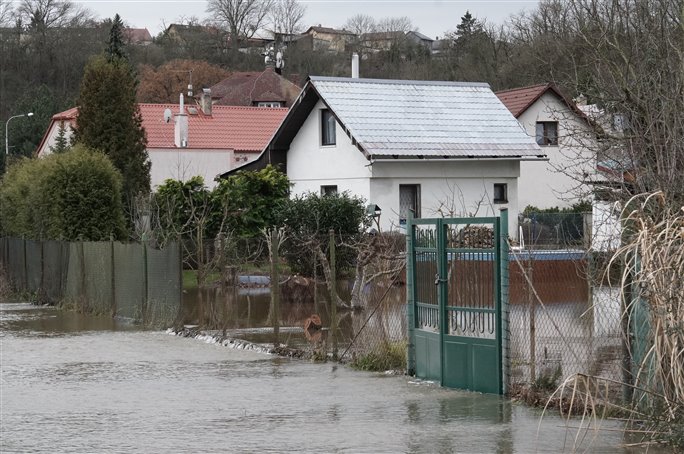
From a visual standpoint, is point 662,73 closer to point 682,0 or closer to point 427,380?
point 682,0

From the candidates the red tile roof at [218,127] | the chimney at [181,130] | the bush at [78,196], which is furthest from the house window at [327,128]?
the chimney at [181,130]

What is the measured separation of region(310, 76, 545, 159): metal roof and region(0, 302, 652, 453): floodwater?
19674 millimetres

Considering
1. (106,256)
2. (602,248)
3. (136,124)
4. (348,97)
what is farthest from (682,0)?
(136,124)

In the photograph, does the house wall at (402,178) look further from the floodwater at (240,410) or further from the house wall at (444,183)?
the floodwater at (240,410)

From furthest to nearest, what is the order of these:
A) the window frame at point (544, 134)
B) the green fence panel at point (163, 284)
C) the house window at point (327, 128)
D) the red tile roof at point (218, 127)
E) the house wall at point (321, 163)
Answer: the red tile roof at point (218, 127), the window frame at point (544, 134), the house window at point (327, 128), the house wall at point (321, 163), the green fence panel at point (163, 284)

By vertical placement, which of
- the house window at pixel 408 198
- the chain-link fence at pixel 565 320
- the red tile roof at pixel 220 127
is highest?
the red tile roof at pixel 220 127

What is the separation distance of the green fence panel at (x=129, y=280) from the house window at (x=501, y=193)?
1762cm

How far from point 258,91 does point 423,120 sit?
39142 mm

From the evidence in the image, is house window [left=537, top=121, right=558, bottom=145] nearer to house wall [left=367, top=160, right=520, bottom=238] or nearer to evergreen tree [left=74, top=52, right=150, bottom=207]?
house wall [left=367, top=160, right=520, bottom=238]

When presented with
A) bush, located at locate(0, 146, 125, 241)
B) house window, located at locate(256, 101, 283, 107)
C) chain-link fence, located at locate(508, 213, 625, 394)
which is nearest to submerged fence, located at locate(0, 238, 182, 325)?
bush, located at locate(0, 146, 125, 241)

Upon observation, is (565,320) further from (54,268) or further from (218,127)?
(218,127)

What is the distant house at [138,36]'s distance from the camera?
9181 centimetres

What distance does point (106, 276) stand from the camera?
24.8 m

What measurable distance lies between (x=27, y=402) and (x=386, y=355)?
15.0ft
